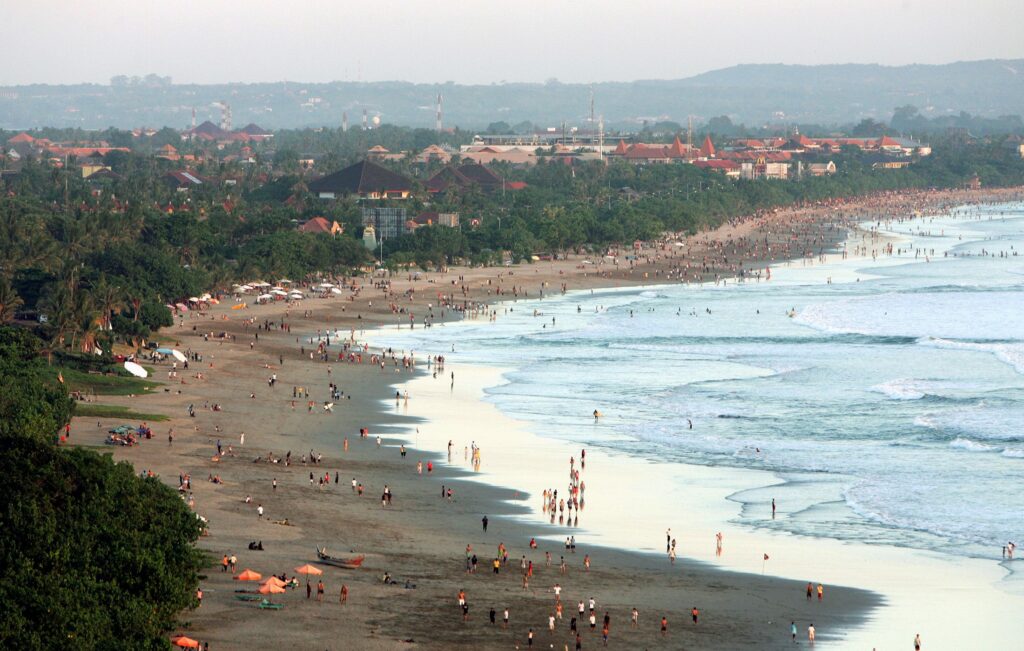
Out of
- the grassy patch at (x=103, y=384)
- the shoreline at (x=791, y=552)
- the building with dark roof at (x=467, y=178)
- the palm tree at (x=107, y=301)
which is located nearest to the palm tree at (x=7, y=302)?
the palm tree at (x=107, y=301)

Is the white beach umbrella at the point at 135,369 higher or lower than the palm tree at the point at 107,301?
lower

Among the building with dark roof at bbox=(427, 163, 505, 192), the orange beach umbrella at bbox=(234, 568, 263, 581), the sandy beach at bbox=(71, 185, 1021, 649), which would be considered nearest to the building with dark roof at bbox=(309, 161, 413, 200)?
the building with dark roof at bbox=(427, 163, 505, 192)

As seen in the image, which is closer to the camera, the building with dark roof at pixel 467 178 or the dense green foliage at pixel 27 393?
the dense green foliage at pixel 27 393

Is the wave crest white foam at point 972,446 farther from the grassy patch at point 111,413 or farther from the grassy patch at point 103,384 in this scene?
the grassy patch at point 103,384

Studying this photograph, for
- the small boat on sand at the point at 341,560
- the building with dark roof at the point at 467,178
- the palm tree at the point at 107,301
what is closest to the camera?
the small boat on sand at the point at 341,560

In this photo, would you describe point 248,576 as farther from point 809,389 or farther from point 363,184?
point 363,184
